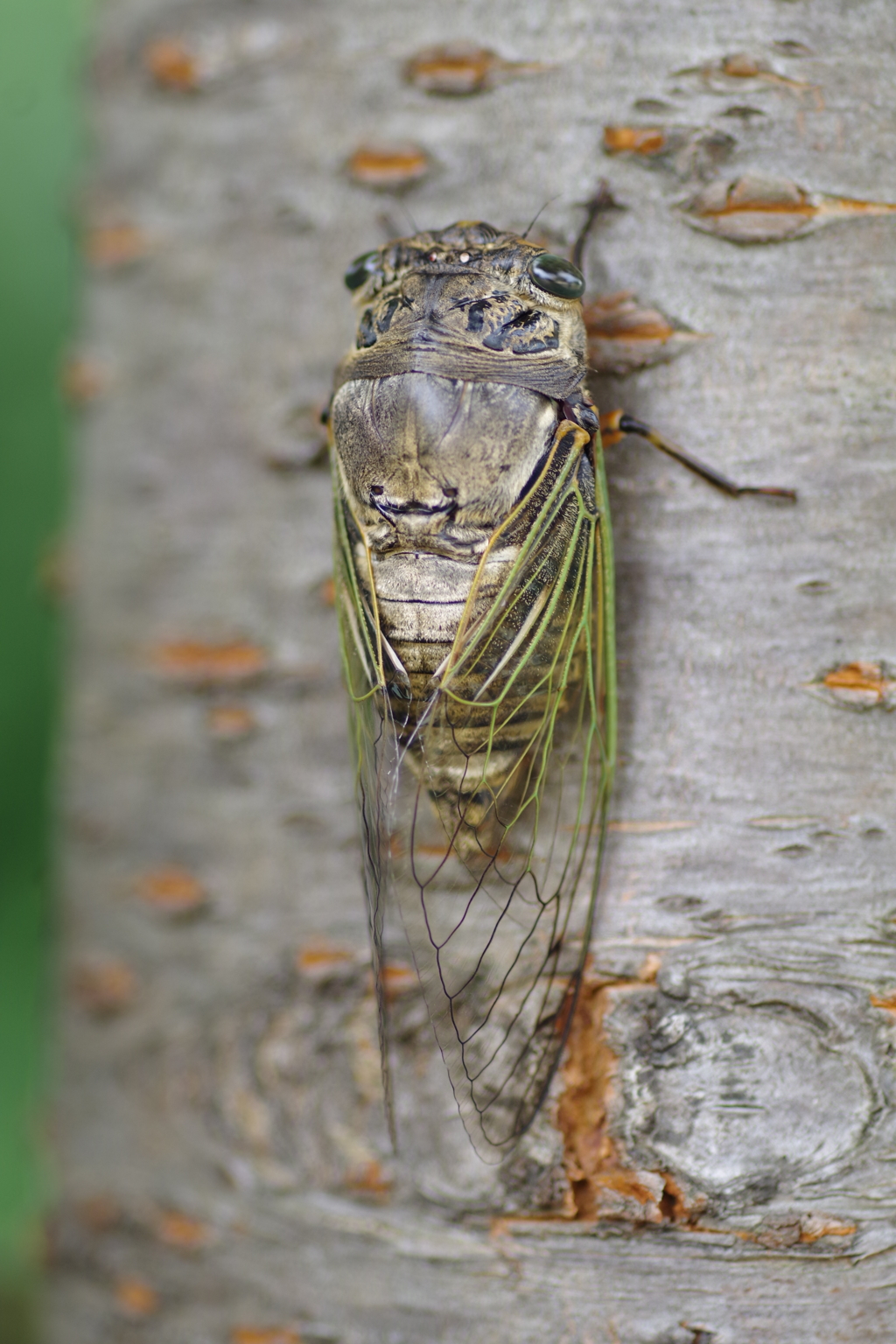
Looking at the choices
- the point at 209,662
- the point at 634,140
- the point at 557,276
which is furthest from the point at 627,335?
the point at 209,662

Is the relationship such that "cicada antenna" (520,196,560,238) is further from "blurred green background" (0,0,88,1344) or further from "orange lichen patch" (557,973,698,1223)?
"blurred green background" (0,0,88,1344)

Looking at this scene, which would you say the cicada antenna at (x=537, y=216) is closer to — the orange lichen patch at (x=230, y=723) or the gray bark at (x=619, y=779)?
the gray bark at (x=619, y=779)

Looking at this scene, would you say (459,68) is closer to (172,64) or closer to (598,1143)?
(172,64)

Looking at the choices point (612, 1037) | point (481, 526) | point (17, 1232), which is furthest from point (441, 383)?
point (17, 1232)

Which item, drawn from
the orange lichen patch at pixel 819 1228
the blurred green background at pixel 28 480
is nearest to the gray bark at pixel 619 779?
the orange lichen patch at pixel 819 1228

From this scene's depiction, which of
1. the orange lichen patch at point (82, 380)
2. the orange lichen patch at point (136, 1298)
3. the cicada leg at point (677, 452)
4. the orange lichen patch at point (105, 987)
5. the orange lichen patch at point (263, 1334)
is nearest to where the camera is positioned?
Result: the cicada leg at point (677, 452)
